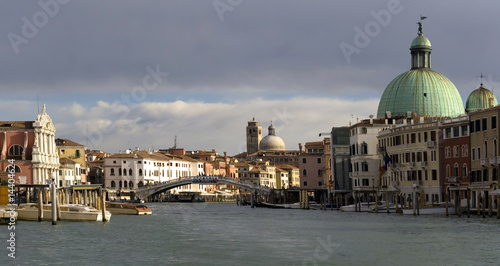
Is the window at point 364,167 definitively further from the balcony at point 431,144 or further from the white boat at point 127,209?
the white boat at point 127,209

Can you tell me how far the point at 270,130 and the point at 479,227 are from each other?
502 feet

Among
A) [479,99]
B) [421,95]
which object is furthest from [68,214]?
[479,99]

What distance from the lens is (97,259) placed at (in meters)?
27.2

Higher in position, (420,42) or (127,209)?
(420,42)

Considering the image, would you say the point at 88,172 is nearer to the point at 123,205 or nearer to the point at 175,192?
the point at 175,192

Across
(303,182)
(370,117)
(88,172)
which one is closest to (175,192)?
(88,172)

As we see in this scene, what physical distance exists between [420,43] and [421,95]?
622 centimetres

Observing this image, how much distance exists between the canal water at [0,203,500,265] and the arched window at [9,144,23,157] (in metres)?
29.2

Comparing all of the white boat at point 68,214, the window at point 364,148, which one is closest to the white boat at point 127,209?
the white boat at point 68,214

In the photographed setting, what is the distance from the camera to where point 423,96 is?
2936 inches

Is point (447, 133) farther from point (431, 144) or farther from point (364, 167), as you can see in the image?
point (364, 167)

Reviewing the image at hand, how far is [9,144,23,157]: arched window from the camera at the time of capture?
71.4 m

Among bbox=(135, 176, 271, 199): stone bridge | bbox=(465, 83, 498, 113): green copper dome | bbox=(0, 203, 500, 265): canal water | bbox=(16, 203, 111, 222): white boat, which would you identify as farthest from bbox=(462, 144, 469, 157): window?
bbox=(135, 176, 271, 199): stone bridge

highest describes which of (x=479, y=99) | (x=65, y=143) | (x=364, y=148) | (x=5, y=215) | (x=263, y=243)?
(x=479, y=99)
